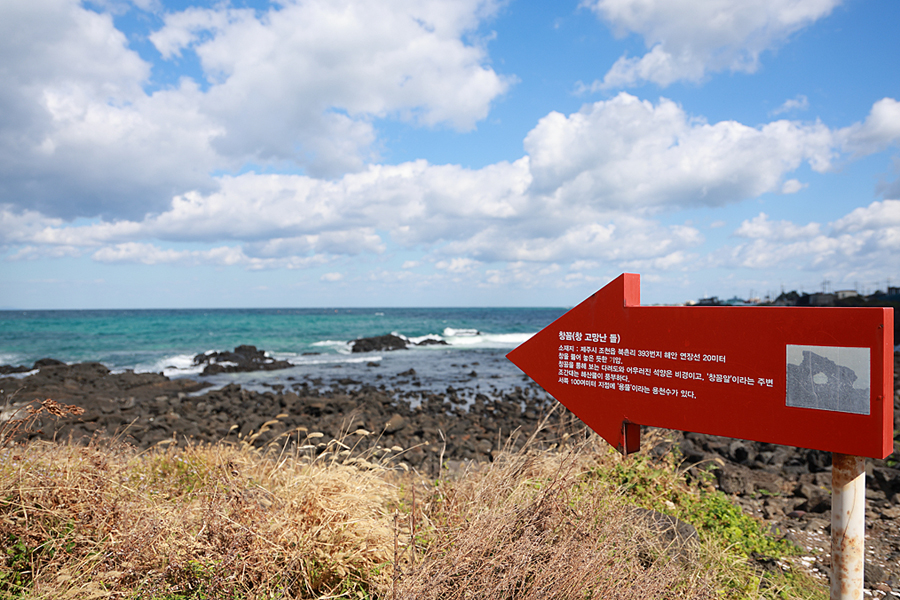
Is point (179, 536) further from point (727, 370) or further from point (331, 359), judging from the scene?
point (331, 359)

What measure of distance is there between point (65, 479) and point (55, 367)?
68.9 ft

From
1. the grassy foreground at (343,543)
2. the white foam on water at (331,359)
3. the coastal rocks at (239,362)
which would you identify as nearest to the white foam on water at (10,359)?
the coastal rocks at (239,362)

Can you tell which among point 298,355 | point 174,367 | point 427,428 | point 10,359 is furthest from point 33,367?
point 427,428

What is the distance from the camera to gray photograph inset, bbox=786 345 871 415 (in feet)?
7.35

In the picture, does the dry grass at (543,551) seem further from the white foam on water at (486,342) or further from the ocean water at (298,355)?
the white foam on water at (486,342)

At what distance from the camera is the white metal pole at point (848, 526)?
2.40 m

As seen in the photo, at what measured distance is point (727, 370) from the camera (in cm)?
261

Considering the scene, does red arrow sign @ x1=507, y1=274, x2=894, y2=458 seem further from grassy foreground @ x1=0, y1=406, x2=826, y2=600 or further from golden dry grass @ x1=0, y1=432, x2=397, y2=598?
golden dry grass @ x1=0, y1=432, x2=397, y2=598

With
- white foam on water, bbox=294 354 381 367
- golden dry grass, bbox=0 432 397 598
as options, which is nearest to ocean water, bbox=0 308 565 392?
white foam on water, bbox=294 354 381 367

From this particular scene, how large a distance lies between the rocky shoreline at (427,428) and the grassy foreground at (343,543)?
42.4 inches

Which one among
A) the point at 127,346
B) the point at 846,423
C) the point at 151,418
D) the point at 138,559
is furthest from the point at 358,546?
the point at 127,346

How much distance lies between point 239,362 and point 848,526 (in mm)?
25187

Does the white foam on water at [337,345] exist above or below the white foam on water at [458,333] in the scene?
below

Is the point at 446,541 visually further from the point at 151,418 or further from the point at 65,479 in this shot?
the point at 151,418
